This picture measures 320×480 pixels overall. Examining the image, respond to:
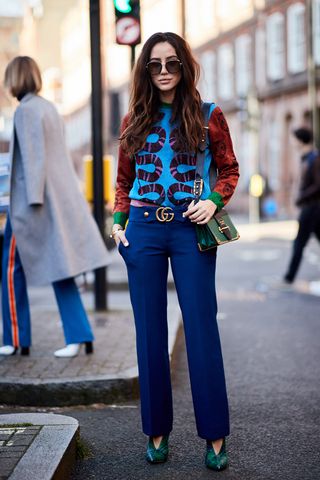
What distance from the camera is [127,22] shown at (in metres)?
8.55

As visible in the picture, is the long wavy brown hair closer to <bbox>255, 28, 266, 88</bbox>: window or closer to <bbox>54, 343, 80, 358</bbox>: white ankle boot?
<bbox>54, 343, 80, 358</bbox>: white ankle boot

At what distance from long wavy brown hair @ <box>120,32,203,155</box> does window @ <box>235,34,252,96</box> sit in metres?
36.8

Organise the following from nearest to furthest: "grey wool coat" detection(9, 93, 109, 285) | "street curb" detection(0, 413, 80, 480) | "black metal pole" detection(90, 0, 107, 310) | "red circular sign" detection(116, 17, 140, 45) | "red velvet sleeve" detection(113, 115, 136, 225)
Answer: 1. "street curb" detection(0, 413, 80, 480)
2. "red velvet sleeve" detection(113, 115, 136, 225)
3. "grey wool coat" detection(9, 93, 109, 285)
4. "black metal pole" detection(90, 0, 107, 310)
5. "red circular sign" detection(116, 17, 140, 45)

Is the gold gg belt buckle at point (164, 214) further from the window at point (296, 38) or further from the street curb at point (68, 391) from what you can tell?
the window at point (296, 38)

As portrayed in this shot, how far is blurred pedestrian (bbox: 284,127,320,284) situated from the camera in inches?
414

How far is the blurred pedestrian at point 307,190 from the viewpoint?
1051 cm

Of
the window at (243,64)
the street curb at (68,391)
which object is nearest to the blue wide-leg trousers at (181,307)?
the street curb at (68,391)

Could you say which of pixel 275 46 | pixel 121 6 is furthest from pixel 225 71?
pixel 121 6

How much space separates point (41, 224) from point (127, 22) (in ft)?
10.8

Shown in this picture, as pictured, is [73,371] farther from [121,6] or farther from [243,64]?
[243,64]

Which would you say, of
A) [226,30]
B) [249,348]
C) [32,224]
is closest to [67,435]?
[32,224]

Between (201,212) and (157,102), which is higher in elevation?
(157,102)

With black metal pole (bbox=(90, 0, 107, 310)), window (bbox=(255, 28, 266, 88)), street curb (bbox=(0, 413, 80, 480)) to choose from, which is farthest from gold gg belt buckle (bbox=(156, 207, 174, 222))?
window (bbox=(255, 28, 266, 88))

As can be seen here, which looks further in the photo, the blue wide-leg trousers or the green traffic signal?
the green traffic signal
